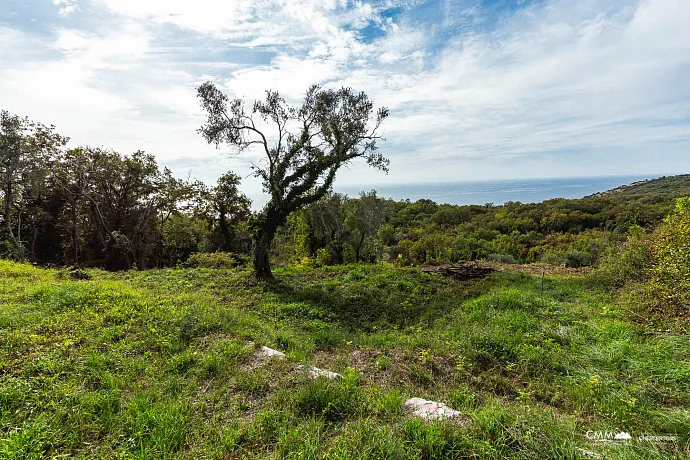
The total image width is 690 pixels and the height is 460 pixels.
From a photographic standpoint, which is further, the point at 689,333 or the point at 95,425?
the point at 689,333

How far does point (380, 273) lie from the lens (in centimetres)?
1321

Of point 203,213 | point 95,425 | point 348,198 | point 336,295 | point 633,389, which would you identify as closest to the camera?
point 95,425

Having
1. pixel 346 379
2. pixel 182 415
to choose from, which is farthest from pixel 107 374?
pixel 346 379

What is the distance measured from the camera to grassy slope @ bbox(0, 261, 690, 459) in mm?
2795

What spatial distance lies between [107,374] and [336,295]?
6.93 m

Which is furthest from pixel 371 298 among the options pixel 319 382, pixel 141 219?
pixel 141 219

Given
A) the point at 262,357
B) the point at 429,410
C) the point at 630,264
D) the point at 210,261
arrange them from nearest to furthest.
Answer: the point at 429,410
the point at 262,357
the point at 630,264
the point at 210,261

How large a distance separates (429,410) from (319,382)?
1357 mm

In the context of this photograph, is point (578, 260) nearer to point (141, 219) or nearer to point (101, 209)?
point (141, 219)

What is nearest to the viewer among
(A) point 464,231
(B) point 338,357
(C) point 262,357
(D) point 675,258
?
(C) point 262,357

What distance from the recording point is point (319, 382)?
12.2 feet

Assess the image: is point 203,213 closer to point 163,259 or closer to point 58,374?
point 163,259

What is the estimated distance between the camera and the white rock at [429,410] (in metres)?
3.18

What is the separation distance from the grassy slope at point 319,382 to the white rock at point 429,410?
0.18 m
